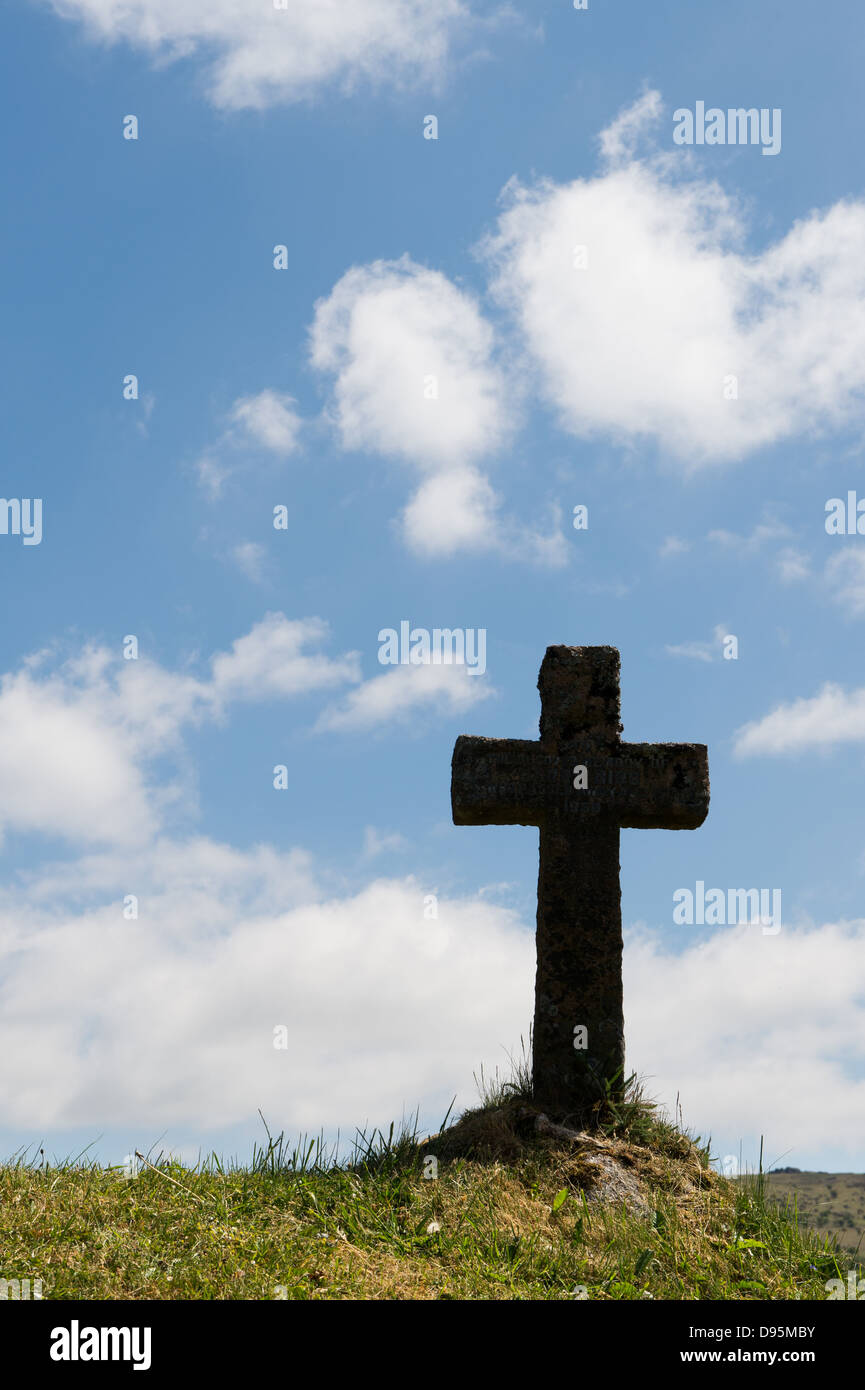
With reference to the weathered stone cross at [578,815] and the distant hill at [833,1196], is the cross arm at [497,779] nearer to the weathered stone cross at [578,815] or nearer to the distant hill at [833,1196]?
the weathered stone cross at [578,815]

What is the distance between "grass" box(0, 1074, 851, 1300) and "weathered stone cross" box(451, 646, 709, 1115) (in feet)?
1.56

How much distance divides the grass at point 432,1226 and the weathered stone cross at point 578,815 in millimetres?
476

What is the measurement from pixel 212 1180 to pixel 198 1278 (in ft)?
5.92

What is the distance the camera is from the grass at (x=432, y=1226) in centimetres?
580

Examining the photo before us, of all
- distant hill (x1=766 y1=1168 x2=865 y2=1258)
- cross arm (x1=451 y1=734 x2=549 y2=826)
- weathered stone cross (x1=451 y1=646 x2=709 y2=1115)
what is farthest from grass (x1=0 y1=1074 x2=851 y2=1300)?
distant hill (x1=766 y1=1168 x2=865 y2=1258)

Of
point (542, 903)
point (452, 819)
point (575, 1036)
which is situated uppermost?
point (452, 819)

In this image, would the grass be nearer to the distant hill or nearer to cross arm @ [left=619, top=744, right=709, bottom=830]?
cross arm @ [left=619, top=744, right=709, bottom=830]

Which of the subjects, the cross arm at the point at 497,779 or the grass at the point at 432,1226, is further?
the cross arm at the point at 497,779

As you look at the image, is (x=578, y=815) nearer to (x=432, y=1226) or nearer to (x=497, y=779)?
(x=497, y=779)


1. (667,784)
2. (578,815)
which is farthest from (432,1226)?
(667,784)

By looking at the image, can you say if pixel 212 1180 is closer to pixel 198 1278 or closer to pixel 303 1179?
pixel 303 1179

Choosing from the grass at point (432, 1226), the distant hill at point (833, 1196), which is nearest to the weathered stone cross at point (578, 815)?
the grass at point (432, 1226)
